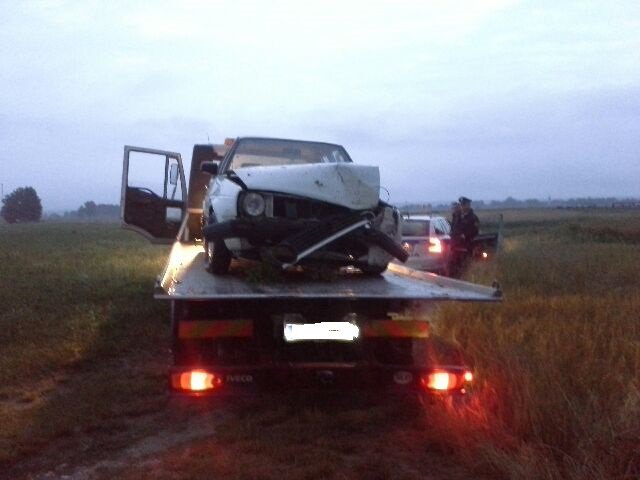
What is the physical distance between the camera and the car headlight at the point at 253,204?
743 centimetres

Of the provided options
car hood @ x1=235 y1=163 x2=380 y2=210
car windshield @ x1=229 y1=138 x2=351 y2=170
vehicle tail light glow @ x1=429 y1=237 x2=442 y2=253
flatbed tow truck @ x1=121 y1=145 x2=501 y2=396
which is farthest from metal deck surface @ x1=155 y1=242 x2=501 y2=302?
vehicle tail light glow @ x1=429 y1=237 x2=442 y2=253

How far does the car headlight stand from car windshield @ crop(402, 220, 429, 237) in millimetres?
8586

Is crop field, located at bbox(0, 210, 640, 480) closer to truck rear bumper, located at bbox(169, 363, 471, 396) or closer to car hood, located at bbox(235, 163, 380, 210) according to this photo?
truck rear bumper, located at bbox(169, 363, 471, 396)

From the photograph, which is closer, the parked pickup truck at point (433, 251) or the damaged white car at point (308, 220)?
the damaged white car at point (308, 220)

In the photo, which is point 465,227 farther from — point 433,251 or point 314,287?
point 314,287

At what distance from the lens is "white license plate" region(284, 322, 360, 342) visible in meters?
6.29

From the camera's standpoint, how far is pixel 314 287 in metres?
6.76

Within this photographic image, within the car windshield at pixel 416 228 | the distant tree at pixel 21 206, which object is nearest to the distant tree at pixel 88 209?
the distant tree at pixel 21 206

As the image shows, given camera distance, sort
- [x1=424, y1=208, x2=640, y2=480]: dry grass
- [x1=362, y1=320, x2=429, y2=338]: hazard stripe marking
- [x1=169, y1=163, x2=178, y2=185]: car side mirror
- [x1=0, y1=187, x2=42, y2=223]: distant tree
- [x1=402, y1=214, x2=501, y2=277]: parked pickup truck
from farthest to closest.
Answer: [x1=0, y1=187, x2=42, y2=223]: distant tree
[x1=402, y1=214, x2=501, y2=277]: parked pickup truck
[x1=169, y1=163, x2=178, y2=185]: car side mirror
[x1=362, y1=320, x2=429, y2=338]: hazard stripe marking
[x1=424, y1=208, x2=640, y2=480]: dry grass

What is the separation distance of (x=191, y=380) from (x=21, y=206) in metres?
106

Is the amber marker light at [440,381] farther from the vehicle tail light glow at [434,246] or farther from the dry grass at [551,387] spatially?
the vehicle tail light glow at [434,246]

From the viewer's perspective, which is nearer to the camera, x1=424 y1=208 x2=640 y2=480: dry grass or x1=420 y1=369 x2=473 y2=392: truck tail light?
x1=424 y1=208 x2=640 y2=480: dry grass

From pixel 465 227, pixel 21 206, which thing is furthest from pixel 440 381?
pixel 21 206

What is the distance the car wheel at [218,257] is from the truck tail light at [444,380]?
2313mm
